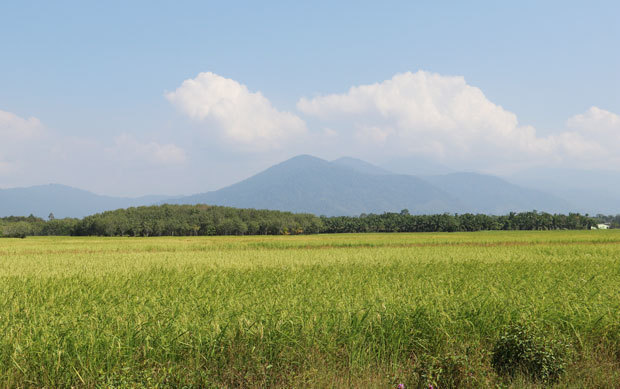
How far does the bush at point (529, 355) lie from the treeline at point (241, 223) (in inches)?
4770

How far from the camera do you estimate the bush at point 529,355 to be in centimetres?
636

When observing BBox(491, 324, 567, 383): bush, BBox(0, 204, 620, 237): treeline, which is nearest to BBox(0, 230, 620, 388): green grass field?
BBox(491, 324, 567, 383): bush

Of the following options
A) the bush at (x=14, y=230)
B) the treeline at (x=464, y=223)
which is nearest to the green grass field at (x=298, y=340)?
the bush at (x=14, y=230)

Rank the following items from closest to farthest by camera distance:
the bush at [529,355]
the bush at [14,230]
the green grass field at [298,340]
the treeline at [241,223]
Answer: the green grass field at [298,340] → the bush at [529,355] → the bush at [14,230] → the treeline at [241,223]

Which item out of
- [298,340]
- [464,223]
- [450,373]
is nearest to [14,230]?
[298,340]

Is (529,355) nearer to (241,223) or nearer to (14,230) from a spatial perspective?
(241,223)

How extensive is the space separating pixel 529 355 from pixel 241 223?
400ft

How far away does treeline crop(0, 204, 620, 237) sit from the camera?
118 m

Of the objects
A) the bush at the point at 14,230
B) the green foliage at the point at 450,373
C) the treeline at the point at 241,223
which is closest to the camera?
the green foliage at the point at 450,373

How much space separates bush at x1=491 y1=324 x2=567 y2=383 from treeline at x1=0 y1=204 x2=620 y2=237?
121 m

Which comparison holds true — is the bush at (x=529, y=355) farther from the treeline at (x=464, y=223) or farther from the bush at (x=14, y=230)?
the treeline at (x=464, y=223)

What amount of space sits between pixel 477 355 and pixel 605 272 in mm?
12237

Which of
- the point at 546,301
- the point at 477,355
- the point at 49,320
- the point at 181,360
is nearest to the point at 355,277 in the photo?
the point at 546,301

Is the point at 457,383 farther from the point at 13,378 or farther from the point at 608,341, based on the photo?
the point at 13,378
